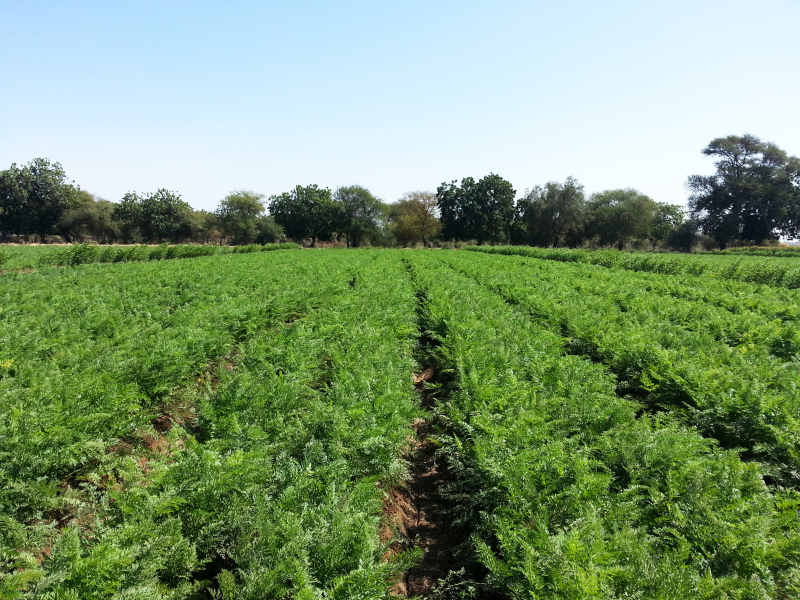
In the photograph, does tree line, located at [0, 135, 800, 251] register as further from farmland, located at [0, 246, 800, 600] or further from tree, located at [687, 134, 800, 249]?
farmland, located at [0, 246, 800, 600]

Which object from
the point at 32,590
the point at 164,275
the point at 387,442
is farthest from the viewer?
the point at 164,275

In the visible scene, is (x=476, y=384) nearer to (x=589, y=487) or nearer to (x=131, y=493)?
(x=589, y=487)

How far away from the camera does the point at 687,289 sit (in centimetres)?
1386

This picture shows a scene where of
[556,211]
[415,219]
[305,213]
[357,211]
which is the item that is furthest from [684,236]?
[305,213]

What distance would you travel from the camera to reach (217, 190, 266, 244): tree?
77.7 metres

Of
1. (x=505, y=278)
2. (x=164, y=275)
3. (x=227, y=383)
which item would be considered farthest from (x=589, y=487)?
(x=164, y=275)

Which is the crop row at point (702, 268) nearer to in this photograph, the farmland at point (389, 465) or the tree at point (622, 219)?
the farmland at point (389, 465)

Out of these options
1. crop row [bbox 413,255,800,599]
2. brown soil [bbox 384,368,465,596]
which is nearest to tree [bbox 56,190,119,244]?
brown soil [bbox 384,368,465,596]

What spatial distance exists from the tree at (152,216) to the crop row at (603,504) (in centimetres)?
8095

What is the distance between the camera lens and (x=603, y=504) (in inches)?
133

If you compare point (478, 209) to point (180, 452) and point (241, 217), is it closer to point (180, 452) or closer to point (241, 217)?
point (241, 217)

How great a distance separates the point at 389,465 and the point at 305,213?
8043cm

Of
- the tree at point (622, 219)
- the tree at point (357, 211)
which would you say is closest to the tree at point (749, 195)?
the tree at point (622, 219)

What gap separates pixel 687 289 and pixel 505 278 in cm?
655
